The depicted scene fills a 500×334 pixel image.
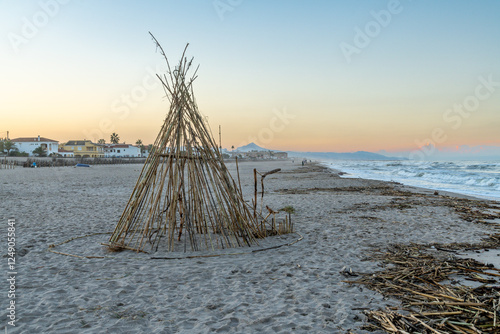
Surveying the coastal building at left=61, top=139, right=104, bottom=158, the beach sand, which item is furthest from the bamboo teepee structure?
the coastal building at left=61, top=139, right=104, bottom=158

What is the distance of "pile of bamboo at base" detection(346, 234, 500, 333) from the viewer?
247cm

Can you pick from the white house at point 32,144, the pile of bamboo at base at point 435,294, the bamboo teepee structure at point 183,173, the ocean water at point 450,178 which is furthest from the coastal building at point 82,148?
the pile of bamboo at base at point 435,294

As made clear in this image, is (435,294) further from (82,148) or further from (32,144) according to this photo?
(82,148)

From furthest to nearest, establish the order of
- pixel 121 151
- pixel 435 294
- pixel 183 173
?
1. pixel 121 151
2. pixel 183 173
3. pixel 435 294

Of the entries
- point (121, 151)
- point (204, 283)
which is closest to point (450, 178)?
point (204, 283)

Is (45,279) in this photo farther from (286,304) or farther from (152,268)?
(286,304)

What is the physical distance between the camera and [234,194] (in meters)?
5.06

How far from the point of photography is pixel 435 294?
9.76ft

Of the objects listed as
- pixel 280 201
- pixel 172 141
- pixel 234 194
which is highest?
pixel 172 141

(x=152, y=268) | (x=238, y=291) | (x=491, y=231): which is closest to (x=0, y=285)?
(x=152, y=268)

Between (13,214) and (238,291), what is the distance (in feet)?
21.5

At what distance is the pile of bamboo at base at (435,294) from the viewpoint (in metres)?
2.47

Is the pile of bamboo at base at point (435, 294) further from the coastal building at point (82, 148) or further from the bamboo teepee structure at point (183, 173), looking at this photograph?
the coastal building at point (82, 148)

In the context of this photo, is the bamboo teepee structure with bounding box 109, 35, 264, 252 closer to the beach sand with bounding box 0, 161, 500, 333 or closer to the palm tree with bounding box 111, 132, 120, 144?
the beach sand with bounding box 0, 161, 500, 333
